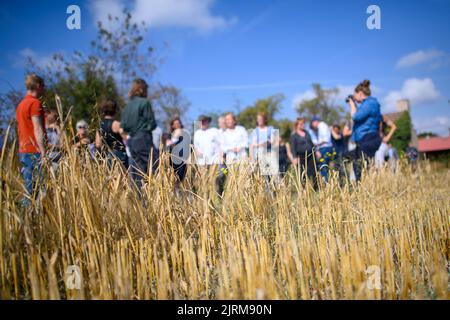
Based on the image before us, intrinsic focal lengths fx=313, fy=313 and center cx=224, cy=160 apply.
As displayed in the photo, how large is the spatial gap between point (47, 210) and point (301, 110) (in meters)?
52.8

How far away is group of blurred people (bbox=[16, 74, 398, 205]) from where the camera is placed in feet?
8.64

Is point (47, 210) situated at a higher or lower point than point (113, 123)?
lower

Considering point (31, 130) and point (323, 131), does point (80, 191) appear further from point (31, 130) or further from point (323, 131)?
point (323, 131)

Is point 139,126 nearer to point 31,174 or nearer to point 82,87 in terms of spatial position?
point 31,174

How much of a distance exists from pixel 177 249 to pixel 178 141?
2979mm

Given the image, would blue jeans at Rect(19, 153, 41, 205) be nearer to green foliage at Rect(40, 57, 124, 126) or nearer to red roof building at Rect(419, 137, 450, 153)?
green foliage at Rect(40, 57, 124, 126)

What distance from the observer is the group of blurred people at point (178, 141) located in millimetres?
2633

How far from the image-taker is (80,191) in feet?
6.42

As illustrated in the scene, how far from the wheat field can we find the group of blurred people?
0.80 feet

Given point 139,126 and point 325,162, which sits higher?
point 139,126

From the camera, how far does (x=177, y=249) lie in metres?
2.20

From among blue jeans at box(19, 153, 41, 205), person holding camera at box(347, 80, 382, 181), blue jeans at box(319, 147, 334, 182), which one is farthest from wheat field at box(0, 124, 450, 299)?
person holding camera at box(347, 80, 382, 181)

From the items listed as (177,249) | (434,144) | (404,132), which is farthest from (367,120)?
(434,144)
